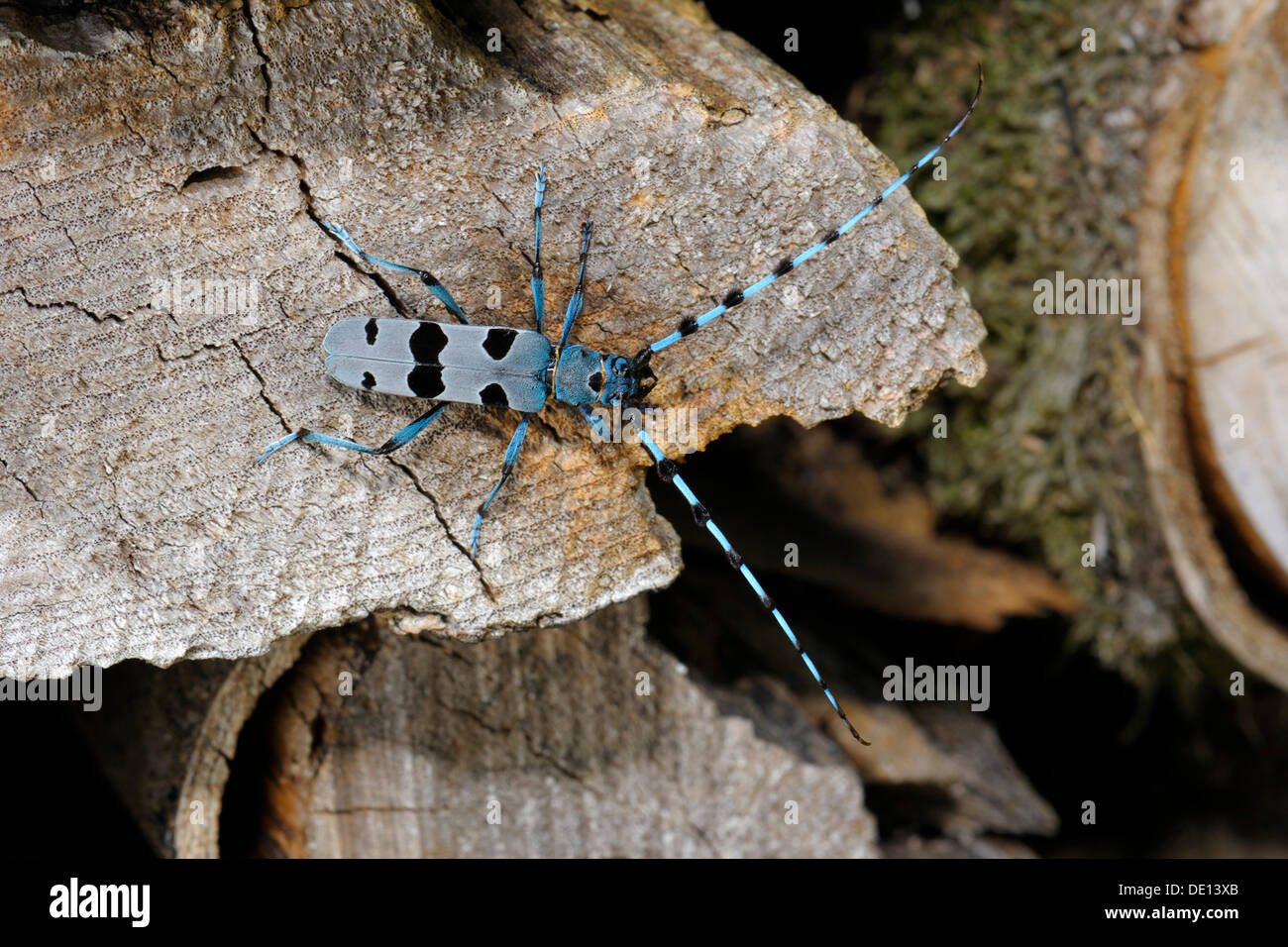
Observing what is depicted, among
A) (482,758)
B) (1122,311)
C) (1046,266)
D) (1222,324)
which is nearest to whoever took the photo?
(482,758)

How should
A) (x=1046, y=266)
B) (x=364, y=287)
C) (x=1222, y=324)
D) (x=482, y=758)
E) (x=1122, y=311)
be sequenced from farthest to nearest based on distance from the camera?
(x=1046, y=266) → (x=1122, y=311) → (x=1222, y=324) → (x=482, y=758) → (x=364, y=287)

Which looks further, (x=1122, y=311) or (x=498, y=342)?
(x=1122, y=311)

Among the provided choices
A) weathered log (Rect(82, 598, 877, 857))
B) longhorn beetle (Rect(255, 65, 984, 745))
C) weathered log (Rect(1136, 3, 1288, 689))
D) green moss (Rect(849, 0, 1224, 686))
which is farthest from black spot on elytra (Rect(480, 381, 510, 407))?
weathered log (Rect(1136, 3, 1288, 689))

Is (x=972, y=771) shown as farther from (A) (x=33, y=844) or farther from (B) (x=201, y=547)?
(A) (x=33, y=844)

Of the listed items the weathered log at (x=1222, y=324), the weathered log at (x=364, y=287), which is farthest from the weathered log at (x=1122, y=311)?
the weathered log at (x=364, y=287)

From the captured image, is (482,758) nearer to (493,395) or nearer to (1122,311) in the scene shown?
(493,395)

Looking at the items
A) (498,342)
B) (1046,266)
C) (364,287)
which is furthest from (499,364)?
(1046,266)

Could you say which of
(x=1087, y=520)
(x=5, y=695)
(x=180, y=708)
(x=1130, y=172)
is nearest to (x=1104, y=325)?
(x=1130, y=172)

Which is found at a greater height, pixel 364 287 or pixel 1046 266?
pixel 1046 266

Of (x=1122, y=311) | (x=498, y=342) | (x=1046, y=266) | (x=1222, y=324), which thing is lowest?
(x=498, y=342)
